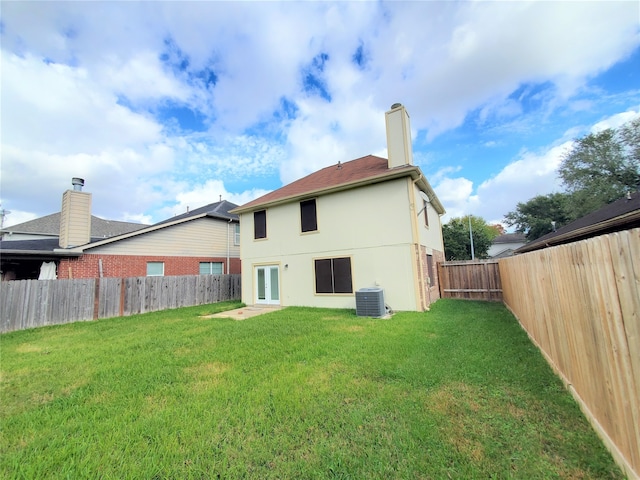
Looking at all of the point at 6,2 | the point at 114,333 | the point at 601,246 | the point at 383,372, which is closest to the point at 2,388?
the point at 114,333

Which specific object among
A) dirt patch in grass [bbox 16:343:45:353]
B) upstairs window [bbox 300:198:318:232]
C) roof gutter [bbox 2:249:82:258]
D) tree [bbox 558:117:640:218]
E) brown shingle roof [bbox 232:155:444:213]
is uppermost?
tree [bbox 558:117:640:218]

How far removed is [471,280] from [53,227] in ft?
108

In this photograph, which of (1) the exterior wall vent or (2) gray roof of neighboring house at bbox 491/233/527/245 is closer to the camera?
(1) the exterior wall vent

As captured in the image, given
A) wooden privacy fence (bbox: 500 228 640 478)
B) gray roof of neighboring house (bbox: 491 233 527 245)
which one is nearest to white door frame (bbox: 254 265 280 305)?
wooden privacy fence (bbox: 500 228 640 478)

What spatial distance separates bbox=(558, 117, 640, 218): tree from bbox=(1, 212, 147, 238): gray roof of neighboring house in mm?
41711

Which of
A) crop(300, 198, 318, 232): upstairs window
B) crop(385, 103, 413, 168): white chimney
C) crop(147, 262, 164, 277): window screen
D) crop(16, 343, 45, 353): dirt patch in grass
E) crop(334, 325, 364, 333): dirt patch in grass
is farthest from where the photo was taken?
crop(147, 262, 164, 277): window screen

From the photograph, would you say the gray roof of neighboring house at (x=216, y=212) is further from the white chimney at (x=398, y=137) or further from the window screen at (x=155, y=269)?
the white chimney at (x=398, y=137)

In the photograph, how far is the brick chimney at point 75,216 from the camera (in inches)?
443

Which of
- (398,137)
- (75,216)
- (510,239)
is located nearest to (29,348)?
(75,216)

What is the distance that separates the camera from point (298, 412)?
2.83 meters

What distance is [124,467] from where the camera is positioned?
2115mm

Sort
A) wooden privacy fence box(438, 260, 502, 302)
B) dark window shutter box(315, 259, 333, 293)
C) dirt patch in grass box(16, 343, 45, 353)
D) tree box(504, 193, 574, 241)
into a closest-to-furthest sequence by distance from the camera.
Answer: dirt patch in grass box(16, 343, 45, 353) < dark window shutter box(315, 259, 333, 293) < wooden privacy fence box(438, 260, 502, 302) < tree box(504, 193, 574, 241)

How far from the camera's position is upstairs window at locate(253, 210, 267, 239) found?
486 inches

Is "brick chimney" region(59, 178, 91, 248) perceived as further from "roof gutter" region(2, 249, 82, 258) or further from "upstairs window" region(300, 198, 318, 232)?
"upstairs window" region(300, 198, 318, 232)
